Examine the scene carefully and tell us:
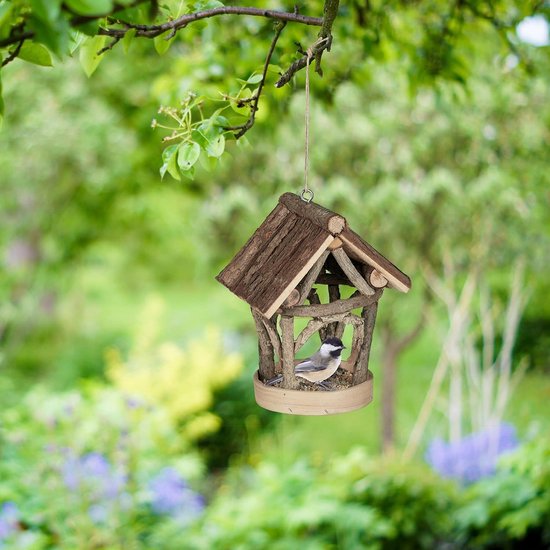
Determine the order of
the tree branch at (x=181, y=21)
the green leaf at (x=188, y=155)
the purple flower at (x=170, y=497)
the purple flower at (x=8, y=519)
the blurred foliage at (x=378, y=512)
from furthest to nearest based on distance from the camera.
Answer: the purple flower at (x=170, y=497) → the blurred foliage at (x=378, y=512) → the purple flower at (x=8, y=519) → the green leaf at (x=188, y=155) → the tree branch at (x=181, y=21)

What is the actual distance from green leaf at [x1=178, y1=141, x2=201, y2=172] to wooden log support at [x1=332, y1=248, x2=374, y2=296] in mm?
367

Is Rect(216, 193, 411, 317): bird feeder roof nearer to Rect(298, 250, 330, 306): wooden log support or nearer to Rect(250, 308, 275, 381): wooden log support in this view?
Rect(298, 250, 330, 306): wooden log support

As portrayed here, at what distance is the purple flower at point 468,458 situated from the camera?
4.12 metres

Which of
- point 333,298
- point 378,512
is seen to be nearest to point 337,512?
point 378,512

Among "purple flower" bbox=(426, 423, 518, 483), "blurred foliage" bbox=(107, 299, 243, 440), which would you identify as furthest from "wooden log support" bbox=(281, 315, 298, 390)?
"blurred foliage" bbox=(107, 299, 243, 440)

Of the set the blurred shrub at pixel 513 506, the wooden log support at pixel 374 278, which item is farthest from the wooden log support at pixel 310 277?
the blurred shrub at pixel 513 506

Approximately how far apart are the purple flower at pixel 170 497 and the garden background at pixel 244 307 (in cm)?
2

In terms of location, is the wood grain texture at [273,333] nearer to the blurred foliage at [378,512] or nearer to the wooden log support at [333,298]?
the wooden log support at [333,298]

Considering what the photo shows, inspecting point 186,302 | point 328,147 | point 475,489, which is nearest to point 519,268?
point 328,147

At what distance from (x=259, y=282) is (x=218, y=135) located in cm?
32

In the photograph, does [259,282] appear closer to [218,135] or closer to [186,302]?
[218,135]

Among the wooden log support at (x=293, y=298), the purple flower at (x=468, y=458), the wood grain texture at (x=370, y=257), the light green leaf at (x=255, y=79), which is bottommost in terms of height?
the purple flower at (x=468, y=458)

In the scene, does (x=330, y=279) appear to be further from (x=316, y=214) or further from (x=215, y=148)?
(x=215, y=148)

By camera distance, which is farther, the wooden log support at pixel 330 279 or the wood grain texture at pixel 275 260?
the wooden log support at pixel 330 279
